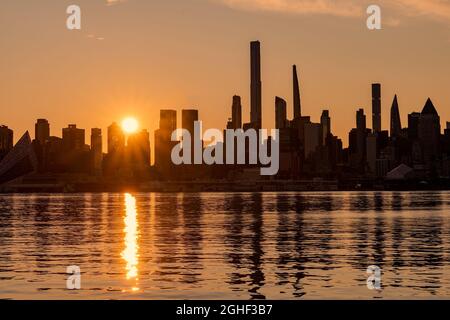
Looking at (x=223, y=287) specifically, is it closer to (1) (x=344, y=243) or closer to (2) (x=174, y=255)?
(2) (x=174, y=255)

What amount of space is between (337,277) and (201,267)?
413 inches

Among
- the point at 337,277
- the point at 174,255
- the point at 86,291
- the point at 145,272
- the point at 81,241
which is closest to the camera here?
the point at 86,291

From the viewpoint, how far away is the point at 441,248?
75875 millimetres

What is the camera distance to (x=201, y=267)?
5938cm

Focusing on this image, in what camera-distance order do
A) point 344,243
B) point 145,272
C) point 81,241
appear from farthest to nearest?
point 81,241 → point 344,243 → point 145,272
